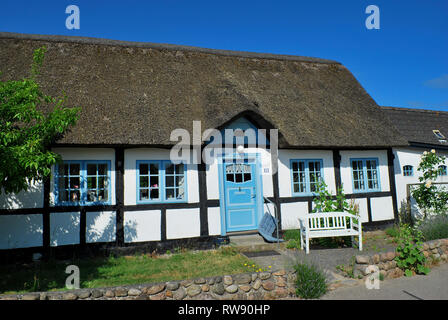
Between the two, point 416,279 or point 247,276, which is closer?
point 247,276

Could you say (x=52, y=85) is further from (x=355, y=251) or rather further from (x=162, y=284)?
(x=355, y=251)

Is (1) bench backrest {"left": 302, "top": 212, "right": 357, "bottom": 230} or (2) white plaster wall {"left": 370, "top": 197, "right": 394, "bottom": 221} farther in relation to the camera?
(2) white plaster wall {"left": 370, "top": 197, "right": 394, "bottom": 221}

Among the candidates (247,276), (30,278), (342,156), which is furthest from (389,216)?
(30,278)

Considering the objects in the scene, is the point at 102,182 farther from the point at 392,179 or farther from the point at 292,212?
the point at 392,179

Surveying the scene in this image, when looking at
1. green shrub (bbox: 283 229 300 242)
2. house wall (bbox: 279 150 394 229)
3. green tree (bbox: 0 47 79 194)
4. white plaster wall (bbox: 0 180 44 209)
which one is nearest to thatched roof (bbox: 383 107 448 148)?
house wall (bbox: 279 150 394 229)

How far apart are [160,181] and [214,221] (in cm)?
158

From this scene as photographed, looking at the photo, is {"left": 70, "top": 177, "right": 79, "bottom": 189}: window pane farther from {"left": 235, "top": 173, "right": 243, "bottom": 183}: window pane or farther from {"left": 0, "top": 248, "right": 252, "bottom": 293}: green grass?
{"left": 235, "top": 173, "right": 243, "bottom": 183}: window pane

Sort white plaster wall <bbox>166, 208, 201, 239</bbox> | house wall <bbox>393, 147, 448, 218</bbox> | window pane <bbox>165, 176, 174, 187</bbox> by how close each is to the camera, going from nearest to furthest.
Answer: white plaster wall <bbox>166, 208, 201, 239</bbox>, window pane <bbox>165, 176, 174, 187</bbox>, house wall <bbox>393, 147, 448, 218</bbox>

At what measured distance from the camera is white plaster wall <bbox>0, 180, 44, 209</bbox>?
20.6 feet

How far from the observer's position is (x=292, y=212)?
26.5 feet

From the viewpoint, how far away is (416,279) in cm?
507

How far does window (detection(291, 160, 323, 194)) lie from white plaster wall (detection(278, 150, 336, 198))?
0.13 meters

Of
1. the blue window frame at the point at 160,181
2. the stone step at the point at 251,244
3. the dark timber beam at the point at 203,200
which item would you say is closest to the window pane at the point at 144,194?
the blue window frame at the point at 160,181
